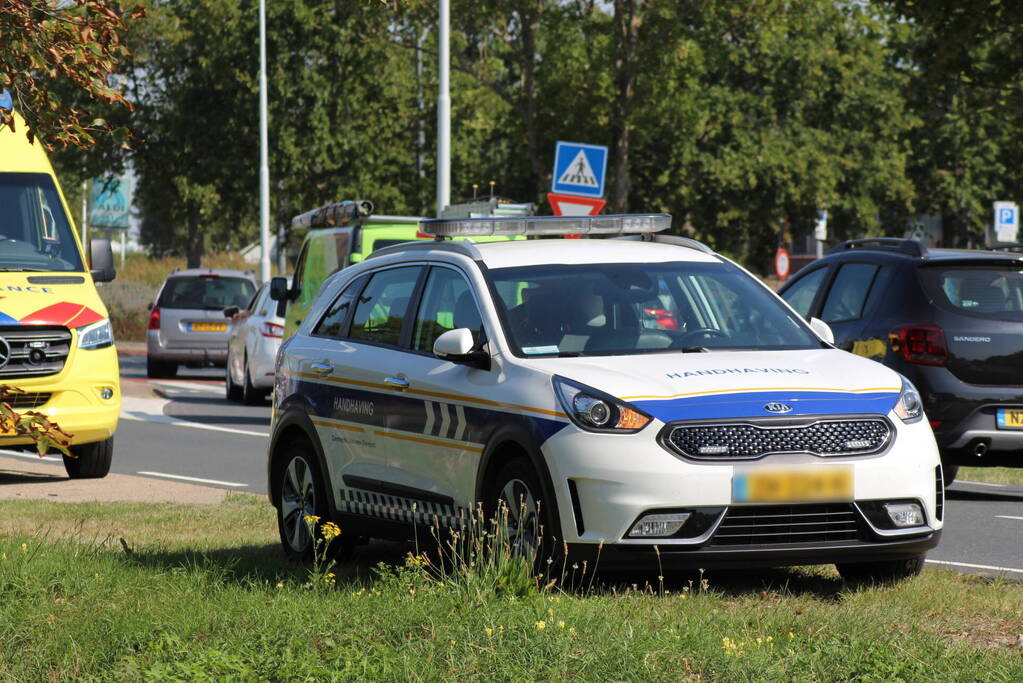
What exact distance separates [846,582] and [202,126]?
39.2 m

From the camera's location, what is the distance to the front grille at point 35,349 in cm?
1242

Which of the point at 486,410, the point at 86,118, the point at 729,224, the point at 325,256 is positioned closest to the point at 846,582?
the point at 486,410

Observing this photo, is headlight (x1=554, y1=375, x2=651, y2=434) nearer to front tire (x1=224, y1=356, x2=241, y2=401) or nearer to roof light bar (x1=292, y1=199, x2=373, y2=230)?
roof light bar (x1=292, y1=199, x2=373, y2=230)

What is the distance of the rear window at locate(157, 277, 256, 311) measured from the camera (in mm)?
27641

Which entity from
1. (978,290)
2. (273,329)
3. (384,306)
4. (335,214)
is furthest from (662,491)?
(273,329)

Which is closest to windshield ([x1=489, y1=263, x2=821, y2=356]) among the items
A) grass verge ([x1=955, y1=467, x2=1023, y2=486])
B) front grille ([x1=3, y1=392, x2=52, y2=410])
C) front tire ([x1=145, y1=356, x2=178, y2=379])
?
front grille ([x1=3, y1=392, x2=52, y2=410])

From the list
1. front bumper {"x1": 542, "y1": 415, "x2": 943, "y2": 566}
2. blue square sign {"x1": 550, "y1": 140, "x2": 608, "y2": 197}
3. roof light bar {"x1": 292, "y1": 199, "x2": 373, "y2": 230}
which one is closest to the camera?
front bumper {"x1": 542, "y1": 415, "x2": 943, "y2": 566}

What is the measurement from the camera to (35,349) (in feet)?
41.2

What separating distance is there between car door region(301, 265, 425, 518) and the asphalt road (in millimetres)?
2952

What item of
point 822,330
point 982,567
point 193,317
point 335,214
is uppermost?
point 822,330

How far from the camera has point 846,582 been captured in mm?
7598

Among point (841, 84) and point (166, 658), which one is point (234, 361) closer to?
point (166, 658)

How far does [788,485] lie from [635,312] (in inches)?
54.8

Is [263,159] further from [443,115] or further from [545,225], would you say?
[545,225]
